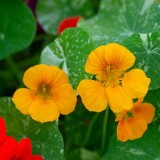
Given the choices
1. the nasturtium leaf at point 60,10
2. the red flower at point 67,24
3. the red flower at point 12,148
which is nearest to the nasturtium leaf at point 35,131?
the red flower at point 12,148

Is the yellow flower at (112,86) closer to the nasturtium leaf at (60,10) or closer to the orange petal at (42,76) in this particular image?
the orange petal at (42,76)

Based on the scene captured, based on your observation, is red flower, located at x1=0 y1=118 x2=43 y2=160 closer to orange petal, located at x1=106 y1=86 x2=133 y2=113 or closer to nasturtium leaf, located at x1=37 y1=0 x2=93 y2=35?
orange petal, located at x1=106 y1=86 x2=133 y2=113

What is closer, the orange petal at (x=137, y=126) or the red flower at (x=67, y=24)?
the orange petal at (x=137, y=126)

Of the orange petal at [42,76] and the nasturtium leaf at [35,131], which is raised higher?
the orange petal at [42,76]

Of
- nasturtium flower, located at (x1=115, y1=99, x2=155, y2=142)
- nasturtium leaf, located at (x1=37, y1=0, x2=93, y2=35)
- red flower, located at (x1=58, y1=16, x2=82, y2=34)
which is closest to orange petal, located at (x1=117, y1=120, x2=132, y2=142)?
nasturtium flower, located at (x1=115, y1=99, x2=155, y2=142)

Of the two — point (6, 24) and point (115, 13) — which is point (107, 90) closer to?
point (115, 13)

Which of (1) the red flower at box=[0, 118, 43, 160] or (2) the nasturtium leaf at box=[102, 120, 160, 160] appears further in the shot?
(2) the nasturtium leaf at box=[102, 120, 160, 160]

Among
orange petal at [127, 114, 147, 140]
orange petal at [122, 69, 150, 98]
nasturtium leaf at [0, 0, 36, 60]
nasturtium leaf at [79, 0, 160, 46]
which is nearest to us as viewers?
orange petal at [122, 69, 150, 98]

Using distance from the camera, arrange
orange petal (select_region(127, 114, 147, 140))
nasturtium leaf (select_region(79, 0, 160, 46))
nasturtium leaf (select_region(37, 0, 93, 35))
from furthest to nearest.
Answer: nasturtium leaf (select_region(37, 0, 93, 35)), nasturtium leaf (select_region(79, 0, 160, 46)), orange petal (select_region(127, 114, 147, 140))
